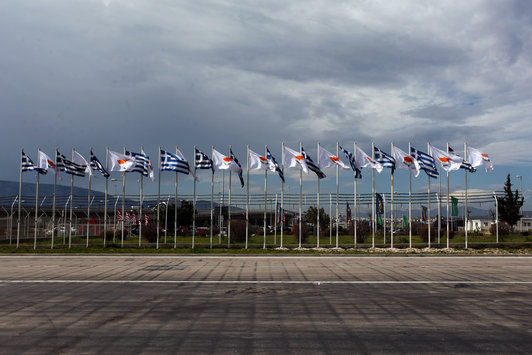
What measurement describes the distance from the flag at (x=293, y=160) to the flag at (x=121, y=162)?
10233mm

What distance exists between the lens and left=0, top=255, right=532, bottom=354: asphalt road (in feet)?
26.6

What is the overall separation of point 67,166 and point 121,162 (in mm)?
3749

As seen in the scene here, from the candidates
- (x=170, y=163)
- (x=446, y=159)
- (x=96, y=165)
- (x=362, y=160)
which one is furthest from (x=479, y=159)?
(x=96, y=165)

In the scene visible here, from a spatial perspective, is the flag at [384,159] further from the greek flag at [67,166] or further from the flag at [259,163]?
the greek flag at [67,166]

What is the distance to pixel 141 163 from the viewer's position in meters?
31.3

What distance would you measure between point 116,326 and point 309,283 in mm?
7292

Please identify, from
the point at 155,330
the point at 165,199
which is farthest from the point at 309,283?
the point at 165,199

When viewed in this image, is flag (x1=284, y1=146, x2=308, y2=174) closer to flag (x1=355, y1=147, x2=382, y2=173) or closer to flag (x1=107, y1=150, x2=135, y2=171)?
flag (x1=355, y1=147, x2=382, y2=173)

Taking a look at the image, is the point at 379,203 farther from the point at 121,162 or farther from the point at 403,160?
the point at 121,162

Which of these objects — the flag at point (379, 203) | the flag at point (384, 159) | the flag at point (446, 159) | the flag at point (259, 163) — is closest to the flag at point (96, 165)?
the flag at point (259, 163)

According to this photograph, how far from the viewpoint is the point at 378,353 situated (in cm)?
759

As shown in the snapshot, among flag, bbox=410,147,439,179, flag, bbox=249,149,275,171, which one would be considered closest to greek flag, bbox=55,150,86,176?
flag, bbox=249,149,275,171

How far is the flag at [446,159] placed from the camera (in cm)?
3044

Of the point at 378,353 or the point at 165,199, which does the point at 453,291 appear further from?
the point at 165,199
